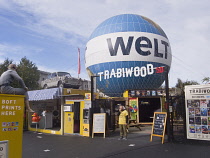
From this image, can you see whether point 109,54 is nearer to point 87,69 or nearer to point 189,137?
point 87,69

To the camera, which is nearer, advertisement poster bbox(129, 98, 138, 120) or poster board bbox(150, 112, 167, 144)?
poster board bbox(150, 112, 167, 144)

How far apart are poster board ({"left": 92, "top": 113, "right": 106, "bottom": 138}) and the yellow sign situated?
7.87m

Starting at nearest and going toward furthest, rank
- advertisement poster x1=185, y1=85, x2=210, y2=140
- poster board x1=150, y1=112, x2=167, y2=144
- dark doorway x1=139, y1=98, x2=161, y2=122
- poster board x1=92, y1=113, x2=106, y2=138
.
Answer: advertisement poster x1=185, y1=85, x2=210, y2=140 < poster board x1=150, y1=112, x2=167, y2=144 < poster board x1=92, y1=113, x2=106, y2=138 < dark doorway x1=139, y1=98, x2=161, y2=122

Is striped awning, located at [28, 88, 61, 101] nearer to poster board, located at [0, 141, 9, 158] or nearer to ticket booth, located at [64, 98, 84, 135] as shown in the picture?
ticket booth, located at [64, 98, 84, 135]

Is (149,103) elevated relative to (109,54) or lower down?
lower down

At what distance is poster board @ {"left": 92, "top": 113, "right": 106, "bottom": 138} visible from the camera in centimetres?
1182

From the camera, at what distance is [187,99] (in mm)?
9461

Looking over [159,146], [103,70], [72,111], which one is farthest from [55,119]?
[159,146]

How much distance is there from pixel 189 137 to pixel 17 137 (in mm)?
7551

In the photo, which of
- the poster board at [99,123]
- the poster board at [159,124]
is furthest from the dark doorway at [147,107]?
the poster board at [159,124]

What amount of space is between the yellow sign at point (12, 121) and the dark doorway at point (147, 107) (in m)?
16.5

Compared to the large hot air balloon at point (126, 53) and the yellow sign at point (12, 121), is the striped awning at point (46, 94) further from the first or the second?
the yellow sign at point (12, 121)

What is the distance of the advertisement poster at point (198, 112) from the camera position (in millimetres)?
8984

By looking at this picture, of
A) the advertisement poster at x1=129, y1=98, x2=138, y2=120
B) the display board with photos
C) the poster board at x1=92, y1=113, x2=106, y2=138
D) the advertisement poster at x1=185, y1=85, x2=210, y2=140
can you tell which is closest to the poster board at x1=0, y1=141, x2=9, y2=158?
the advertisement poster at x1=185, y1=85, x2=210, y2=140
